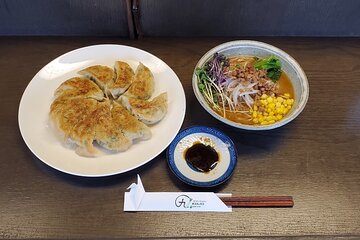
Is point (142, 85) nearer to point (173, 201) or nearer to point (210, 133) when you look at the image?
point (210, 133)

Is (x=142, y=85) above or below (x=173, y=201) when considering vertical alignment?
above

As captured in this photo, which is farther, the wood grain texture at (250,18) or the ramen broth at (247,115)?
the wood grain texture at (250,18)

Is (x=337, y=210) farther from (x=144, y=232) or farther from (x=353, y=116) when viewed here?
(x=144, y=232)

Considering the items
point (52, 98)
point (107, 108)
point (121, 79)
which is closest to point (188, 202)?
point (107, 108)

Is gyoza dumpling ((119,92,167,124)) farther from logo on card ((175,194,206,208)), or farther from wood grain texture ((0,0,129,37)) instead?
wood grain texture ((0,0,129,37))

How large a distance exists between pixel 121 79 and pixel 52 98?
276 mm

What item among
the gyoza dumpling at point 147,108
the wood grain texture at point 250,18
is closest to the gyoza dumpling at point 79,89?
the gyoza dumpling at point 147,108

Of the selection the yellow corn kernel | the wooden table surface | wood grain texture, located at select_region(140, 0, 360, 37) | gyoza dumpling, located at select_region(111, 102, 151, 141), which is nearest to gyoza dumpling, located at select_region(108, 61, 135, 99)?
gyoza dumpling, located at select_region(111, 102, 151, 141)

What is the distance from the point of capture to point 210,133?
4.26ft

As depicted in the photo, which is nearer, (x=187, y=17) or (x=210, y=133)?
(x=210, y=133)

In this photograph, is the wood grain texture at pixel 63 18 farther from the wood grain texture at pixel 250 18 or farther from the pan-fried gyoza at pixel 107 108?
the pan-fried gyoza at pixel 107 108

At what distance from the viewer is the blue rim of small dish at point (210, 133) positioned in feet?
3.85

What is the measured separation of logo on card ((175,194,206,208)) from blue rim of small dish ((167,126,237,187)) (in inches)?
2.0

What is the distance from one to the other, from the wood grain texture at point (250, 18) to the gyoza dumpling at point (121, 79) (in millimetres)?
314
